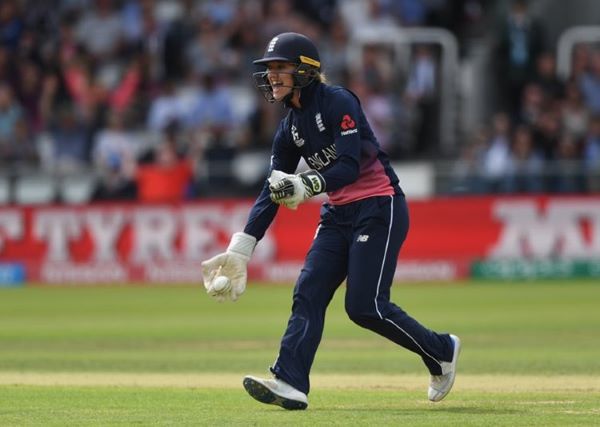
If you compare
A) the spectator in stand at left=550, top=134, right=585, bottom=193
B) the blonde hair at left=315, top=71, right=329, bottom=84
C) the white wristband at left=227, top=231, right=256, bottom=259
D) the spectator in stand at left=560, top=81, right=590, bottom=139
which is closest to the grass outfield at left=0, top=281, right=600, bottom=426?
the white wristband at left=227, top=231, right=256, bottom=259

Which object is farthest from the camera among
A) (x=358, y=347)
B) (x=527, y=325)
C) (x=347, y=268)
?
(x=527, y=325)

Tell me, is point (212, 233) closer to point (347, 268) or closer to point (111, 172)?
point (111, 172)

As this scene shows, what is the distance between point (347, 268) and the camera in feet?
29.0

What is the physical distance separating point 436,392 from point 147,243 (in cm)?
1445

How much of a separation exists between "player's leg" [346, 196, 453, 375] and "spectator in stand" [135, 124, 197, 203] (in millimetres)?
14238

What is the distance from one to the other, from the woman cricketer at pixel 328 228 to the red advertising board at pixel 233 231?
1348 centimetres

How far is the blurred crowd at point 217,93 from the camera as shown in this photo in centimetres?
2284

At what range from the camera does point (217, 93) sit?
23.6m

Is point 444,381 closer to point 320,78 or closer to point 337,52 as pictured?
point 320,78

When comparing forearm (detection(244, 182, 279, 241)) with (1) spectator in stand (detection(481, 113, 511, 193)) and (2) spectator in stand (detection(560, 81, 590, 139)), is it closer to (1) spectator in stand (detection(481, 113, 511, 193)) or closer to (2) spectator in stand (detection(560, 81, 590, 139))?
(1) spectator in stand (detection(481, 113, 511, 193))

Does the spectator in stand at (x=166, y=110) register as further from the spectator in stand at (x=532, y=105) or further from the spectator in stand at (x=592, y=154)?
the spectator in stand at (x=592, y=154)

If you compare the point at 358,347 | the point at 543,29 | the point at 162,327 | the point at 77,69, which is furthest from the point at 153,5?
the point at 358,347

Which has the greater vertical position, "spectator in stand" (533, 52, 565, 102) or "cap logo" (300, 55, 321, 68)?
"cap logo" (300, 55, 321, 68)

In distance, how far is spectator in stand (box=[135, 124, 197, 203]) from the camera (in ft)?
75.1
